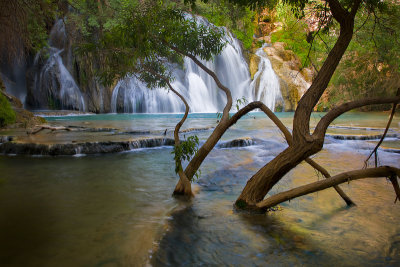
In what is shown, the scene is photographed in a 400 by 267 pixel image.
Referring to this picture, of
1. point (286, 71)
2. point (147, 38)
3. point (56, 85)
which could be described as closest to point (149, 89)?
point (56, 85)

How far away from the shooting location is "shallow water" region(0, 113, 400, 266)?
11.7 ft

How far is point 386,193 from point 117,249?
530cm

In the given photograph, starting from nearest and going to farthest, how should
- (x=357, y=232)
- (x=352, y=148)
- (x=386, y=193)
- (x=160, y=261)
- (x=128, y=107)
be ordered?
(x=160, y=261) < (x=357, y=232) < (x=386, y=193) < (x=352, y=148) < (x=128, y=107)

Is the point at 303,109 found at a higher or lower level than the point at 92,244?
higher

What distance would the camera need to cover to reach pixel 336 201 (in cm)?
563

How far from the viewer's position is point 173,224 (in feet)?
15.0

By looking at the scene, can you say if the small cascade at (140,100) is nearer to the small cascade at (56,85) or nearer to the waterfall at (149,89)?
the waterfall at (149,89)

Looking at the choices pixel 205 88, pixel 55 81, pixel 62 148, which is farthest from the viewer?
pixel 205 88

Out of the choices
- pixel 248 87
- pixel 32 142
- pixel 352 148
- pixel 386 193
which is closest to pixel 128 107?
pixel 248 87

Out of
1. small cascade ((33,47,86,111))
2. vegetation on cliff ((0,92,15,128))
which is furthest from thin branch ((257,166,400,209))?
small cascade ((33,47,86,111))

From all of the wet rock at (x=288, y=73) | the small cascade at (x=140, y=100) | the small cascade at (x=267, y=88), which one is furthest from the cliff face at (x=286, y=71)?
the small cascade at (x=140, y=100)

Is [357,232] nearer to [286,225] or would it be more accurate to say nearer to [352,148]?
[286,225]

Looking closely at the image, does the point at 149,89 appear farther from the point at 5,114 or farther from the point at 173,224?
the point at 173,224

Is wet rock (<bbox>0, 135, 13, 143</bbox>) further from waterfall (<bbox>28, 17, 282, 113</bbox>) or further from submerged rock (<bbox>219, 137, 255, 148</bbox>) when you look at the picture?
waterfall (<bbox>28, 17, 282, 113</bbox>)
